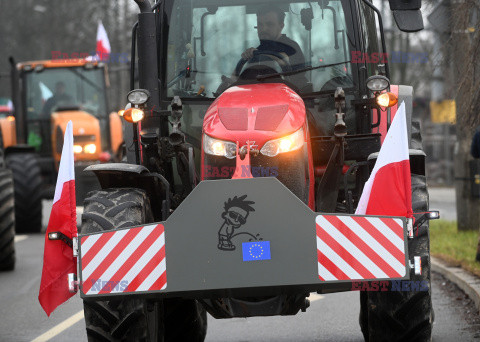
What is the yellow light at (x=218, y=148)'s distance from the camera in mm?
6949

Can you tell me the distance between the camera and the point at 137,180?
7.44 m

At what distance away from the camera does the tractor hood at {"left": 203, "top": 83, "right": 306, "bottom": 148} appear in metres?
6.86

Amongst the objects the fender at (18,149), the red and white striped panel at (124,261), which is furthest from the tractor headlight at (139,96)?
the fender at (18,149)

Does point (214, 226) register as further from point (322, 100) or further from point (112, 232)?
point (322, 100)

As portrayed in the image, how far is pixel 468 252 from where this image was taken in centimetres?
1430

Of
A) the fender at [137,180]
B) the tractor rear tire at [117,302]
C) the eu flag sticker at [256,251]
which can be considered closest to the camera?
the eu flag sticker at [256,251]

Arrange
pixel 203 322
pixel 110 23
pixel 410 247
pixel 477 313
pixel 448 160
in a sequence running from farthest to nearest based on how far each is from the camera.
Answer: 1. pixel 110 23
2. pixel 448 160
3. pixel 477 313
4. pixel 203 322
5. pixel 410 247

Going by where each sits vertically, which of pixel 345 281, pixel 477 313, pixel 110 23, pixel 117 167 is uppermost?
pixel 110 23

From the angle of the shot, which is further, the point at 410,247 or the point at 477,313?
the point at 477,313

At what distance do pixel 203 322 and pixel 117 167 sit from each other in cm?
232

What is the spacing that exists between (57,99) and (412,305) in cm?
1608

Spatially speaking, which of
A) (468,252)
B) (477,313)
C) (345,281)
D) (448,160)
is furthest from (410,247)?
(448,160)

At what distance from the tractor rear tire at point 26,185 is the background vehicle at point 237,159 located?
1144cm

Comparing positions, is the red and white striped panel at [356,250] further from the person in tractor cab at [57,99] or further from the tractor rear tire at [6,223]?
the person in tractor cab at [57,99]
